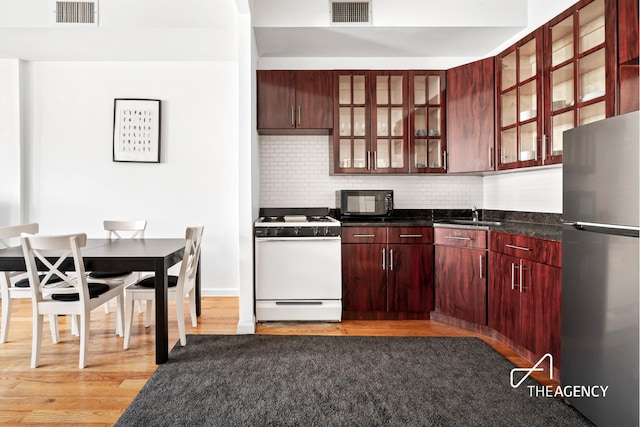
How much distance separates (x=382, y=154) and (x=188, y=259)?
7.00ft

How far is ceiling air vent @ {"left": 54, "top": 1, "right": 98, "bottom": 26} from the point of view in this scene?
3.42m

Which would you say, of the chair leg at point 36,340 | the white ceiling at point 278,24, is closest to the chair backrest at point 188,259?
the chair leg at point 36,340

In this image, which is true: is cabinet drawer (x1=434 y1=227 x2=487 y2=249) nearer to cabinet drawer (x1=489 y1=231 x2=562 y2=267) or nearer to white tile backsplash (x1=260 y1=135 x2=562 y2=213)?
cabinet drawer (x1=489 y1=231 x2=562 y2=267)

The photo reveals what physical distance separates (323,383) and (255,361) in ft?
1.88

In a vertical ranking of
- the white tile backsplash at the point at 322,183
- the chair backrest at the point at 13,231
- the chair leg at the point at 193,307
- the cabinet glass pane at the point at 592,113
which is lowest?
the chair leg at the point at 193,307

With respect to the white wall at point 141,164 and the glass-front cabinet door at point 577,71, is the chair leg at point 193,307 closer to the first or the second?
the white wall at point 141,164

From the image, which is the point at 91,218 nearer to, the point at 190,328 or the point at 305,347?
the point at 190,328

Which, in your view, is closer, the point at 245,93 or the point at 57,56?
the point at 245,93

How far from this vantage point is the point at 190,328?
332 centimetres

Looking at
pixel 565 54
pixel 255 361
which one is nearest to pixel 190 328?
pixel 255 361

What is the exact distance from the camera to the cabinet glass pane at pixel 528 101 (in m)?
3.00

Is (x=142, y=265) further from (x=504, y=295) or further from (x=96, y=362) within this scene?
(x=504, y=295)

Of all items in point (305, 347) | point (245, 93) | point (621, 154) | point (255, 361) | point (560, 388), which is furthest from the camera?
point (245, 93)

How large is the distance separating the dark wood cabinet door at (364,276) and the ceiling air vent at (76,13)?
313cm
